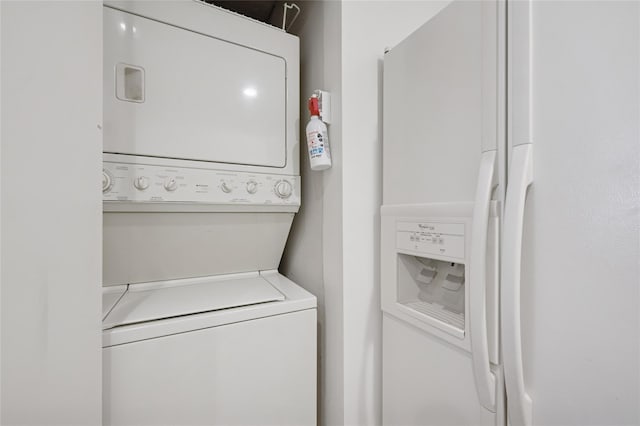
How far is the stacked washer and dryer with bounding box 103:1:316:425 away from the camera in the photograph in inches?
35.2

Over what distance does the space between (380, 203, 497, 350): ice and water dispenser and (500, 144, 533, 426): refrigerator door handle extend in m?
0.06

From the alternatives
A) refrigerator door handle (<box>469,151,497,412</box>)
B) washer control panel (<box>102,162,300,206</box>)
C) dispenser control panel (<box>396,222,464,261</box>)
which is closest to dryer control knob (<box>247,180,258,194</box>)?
washer control panel (<box>102,162,300,206</box>)

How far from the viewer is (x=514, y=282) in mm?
655

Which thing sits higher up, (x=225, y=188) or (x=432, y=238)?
(x=225, y=188)

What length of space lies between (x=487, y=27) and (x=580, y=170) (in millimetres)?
448

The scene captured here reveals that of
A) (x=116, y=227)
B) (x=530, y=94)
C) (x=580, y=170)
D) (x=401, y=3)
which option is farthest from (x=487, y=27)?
(x=116, y=227)

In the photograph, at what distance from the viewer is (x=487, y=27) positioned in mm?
739

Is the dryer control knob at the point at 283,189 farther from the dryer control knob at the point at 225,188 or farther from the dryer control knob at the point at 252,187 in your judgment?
the dryer control knob at the point at 225,188

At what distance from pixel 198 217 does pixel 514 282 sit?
1.15 meters

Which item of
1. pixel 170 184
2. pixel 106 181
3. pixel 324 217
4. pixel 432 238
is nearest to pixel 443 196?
pixel 432 238

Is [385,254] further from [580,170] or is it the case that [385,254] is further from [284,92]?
[284,92]
